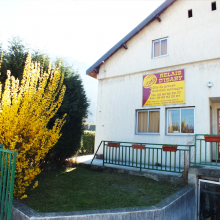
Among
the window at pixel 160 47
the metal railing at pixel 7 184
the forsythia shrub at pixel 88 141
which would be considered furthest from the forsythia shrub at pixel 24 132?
the forsythia shrub at pixel 88 141

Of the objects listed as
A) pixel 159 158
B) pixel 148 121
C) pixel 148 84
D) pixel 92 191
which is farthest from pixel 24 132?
pixel 148 84

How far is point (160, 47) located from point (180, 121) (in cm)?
360

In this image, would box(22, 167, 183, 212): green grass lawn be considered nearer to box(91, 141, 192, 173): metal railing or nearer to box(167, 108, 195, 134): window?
box(91, 141, 192, 173): metal railing

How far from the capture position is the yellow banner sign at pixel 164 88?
827 centimetres

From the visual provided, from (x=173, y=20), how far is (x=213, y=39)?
82.5 inches

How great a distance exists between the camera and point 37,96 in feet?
16.5

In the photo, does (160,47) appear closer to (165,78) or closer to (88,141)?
(165,78)

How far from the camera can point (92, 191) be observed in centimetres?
537

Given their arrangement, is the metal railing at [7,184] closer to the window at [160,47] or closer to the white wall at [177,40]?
the white wall at [177,40]

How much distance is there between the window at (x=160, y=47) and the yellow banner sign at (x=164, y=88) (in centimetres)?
100

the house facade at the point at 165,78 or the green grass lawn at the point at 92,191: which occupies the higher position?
the house facade at the point at 165,78

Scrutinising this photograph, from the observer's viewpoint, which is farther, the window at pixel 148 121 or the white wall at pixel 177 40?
the window at pixel 148 121

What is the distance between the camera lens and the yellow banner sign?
326 inches

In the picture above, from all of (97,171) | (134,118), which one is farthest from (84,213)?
(134,118)
